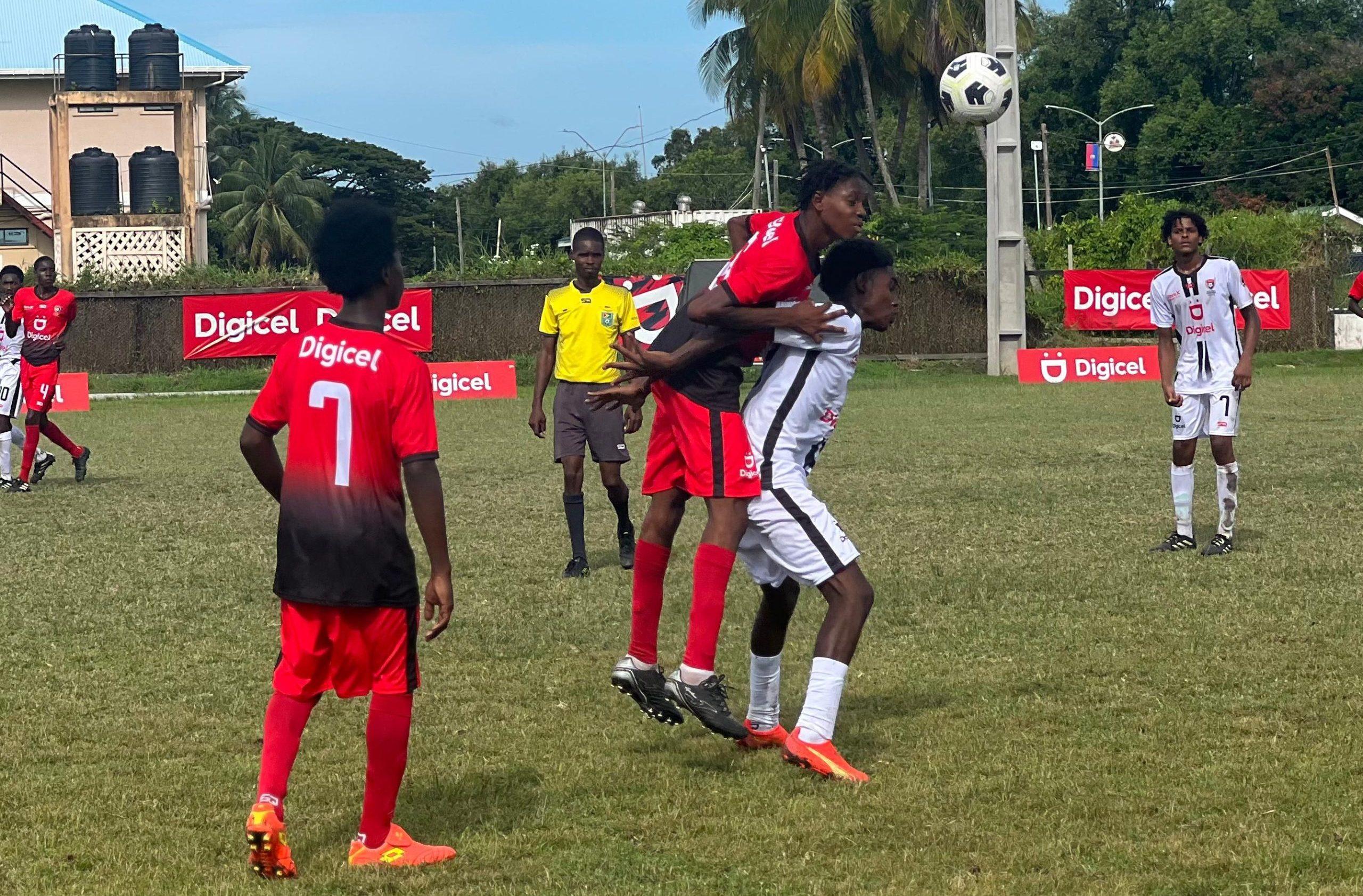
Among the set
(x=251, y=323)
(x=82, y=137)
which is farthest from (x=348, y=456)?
(x=82, y=137)

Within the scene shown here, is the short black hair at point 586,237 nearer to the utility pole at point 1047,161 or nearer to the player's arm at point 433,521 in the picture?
the player's arm at point 433,521

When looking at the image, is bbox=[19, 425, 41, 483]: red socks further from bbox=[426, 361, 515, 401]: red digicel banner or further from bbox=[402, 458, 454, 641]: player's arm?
bbox=[426, 361, 515, 401]: red digicel banner

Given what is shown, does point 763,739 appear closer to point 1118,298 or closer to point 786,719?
point 786,719

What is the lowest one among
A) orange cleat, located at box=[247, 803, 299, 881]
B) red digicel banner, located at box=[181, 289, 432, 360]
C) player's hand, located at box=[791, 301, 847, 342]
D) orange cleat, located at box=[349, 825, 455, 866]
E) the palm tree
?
orange cleat, located at box=[349, 825, 455, 866]

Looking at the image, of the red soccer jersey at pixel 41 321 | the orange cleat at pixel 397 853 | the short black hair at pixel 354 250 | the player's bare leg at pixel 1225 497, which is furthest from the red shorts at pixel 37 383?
A: the orange cleat at pixel 397 853

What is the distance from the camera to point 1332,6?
244 ft

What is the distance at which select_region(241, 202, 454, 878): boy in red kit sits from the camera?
4586 mm

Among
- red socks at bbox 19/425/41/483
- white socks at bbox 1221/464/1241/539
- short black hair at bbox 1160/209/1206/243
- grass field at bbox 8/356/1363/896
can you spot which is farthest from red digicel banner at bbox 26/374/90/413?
white socks at bbox 1221/464/1241/539

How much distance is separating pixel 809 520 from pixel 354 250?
1.95 meters

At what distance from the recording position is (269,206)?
73.8 metres

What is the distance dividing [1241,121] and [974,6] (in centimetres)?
2926

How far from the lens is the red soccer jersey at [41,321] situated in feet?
51.8

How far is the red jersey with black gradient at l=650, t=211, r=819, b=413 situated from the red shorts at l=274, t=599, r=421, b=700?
1.67 metres

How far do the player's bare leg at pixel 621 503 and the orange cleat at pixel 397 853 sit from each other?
5.80m
